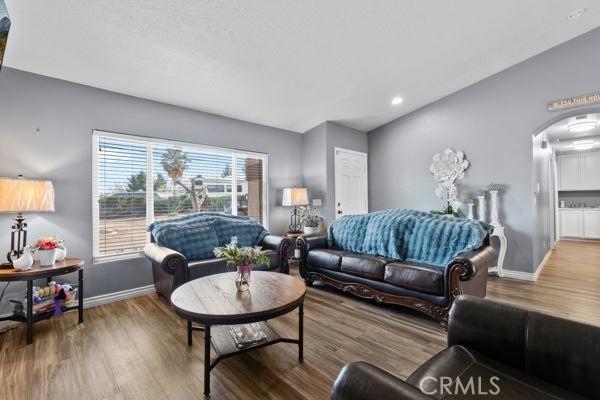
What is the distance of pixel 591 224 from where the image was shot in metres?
6.88

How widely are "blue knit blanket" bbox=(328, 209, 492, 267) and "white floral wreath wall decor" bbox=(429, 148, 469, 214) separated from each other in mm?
1629

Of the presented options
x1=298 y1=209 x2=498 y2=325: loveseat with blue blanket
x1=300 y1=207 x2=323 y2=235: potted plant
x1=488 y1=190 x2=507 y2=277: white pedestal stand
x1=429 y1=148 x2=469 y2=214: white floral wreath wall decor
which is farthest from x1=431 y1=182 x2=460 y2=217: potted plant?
x1=300 y1=207 x2=323 y2=235: potted plant

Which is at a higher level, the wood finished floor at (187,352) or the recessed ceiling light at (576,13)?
the recessed ceiling light at (576,13)

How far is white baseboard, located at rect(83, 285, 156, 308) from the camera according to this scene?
9.92 ft

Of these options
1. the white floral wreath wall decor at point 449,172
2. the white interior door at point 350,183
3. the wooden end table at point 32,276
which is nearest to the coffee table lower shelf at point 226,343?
the wooden end table at point 32,276

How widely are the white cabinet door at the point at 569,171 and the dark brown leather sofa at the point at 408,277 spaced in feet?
22.2

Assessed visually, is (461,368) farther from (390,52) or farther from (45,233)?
(45,233)

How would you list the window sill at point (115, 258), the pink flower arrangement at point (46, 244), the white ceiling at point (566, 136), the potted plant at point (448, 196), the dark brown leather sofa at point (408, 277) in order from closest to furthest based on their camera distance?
the dark brown leather sofa at point (408, 277) < the pink flower arrangement at point (46, 244) < the window sill at point (115, 258) < the potted plant at point (448, 196) < the white ceiling at point (566, 136)

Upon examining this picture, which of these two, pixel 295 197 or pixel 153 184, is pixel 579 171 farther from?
pixel 153 184

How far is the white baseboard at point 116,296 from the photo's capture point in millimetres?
3024

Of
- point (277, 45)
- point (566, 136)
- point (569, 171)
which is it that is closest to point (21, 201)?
point (277, 45)

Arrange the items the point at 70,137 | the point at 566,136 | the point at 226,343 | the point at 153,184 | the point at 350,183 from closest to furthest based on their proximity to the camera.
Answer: the point at 226,343 → the point at 70,137 → the point at 153,184 → the point at 350,183 → the point at 566,136

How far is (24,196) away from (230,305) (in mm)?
2179

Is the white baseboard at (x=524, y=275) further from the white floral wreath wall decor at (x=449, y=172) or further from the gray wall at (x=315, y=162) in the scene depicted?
the gray wall at (x=315, y=162)
